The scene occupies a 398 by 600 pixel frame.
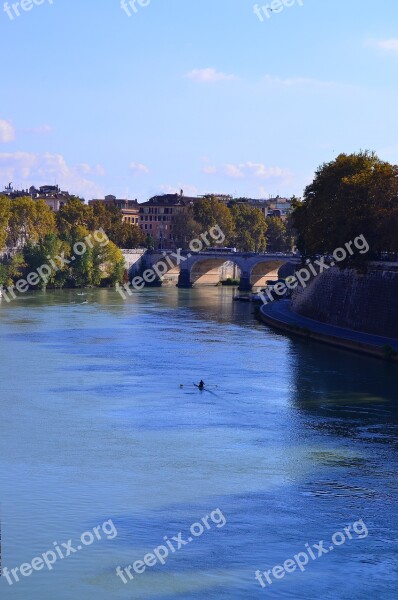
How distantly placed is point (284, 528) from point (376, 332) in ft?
65.8

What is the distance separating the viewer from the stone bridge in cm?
6756

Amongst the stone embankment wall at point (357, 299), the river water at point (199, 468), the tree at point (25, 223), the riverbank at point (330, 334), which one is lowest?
the river water at point (199, 468)

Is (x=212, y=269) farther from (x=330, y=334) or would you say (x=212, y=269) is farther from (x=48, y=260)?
(x=330, y=334)

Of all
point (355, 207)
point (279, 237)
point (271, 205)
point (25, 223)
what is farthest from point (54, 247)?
point (271, 205)

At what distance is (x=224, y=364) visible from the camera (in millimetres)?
29562

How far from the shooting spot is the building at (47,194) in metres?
95.0

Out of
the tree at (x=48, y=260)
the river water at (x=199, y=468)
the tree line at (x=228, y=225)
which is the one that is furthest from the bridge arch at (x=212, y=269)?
the river water at (x=199, y=468)

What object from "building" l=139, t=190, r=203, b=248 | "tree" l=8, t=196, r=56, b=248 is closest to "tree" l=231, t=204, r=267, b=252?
"building" l=139, t=190, r=203, b=248

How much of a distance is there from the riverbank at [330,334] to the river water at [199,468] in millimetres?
698

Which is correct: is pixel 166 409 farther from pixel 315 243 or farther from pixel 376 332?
pixel 315 243

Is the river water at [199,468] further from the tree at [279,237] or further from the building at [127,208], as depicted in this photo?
the building at [127,208]

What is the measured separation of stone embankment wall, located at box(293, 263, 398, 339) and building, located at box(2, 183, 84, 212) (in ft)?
173

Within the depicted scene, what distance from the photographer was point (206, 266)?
2825 inches

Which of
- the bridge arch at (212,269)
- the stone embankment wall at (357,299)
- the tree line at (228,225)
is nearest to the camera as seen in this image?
the stone embankment wall at (357,299)
